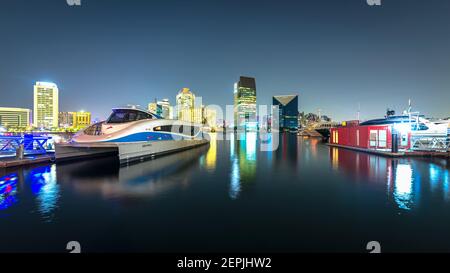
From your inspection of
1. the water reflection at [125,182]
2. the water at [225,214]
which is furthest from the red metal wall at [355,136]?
the water reflection at [125,182]

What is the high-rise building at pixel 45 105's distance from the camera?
134 metres

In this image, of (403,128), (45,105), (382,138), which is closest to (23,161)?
(382,138)

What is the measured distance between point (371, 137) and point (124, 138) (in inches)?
961

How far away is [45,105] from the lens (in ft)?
464

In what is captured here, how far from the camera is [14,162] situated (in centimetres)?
1371

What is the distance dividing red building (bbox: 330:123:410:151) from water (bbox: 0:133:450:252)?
1202cm

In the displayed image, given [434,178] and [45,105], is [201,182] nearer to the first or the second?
[434,178]

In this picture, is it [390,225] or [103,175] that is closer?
[390,225]

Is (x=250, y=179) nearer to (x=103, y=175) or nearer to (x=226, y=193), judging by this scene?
(x=226, y=193)

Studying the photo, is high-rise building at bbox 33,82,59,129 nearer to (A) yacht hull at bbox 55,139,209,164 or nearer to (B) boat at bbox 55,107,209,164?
(A) yacht hull at bbox 55,139,209,164

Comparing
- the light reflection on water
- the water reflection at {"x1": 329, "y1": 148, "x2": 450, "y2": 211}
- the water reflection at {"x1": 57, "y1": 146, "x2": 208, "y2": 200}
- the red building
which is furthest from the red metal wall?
the water reflection at {"x1": 57, "y1": 146, "x2": 208, "y2": 200}

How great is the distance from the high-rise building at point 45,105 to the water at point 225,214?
15615 cm
